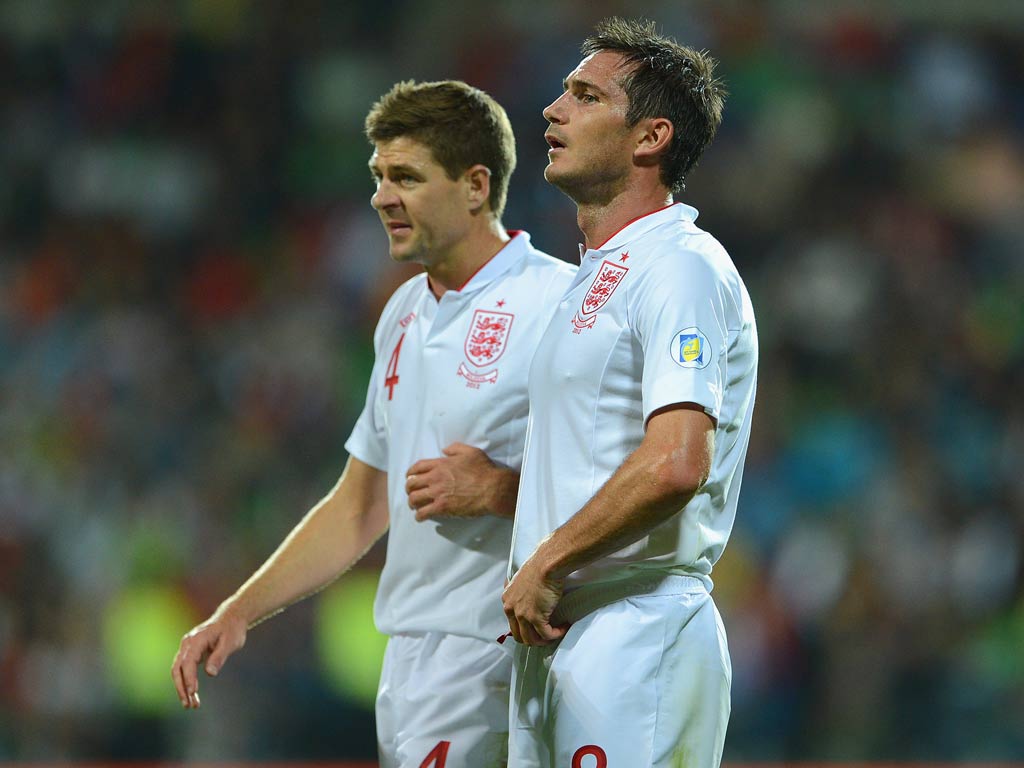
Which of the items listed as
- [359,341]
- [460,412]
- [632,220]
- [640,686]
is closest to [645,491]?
[640,686]

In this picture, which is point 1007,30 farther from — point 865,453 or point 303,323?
point 303,323

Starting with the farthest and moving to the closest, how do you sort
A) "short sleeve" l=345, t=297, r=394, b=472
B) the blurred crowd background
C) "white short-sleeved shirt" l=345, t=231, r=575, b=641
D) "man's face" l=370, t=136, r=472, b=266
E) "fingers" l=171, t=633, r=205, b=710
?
1. the blurred crowd background
2. "short sleeve" l=345, t=297, r=394, b=472
3. "man's face" l=370, t=136, r=472, b=266
4. "white short-sleeved shirt" l=345, t=231, r=575, b=641
5. "fingers" l=171, t=633, r=205, b=710

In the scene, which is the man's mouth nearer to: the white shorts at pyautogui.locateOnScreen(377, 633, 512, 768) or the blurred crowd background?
the white shorts at pyautogui.locateOnScreen(377, 633, 512, 768)

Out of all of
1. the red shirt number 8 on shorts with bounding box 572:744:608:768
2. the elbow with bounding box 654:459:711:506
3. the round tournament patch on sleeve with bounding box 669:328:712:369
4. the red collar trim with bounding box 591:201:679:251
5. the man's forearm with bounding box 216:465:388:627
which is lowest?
the red shirt number 8 on shorts with bounding box 572:744:608:768

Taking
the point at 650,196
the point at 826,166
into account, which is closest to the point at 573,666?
the point at 650,196

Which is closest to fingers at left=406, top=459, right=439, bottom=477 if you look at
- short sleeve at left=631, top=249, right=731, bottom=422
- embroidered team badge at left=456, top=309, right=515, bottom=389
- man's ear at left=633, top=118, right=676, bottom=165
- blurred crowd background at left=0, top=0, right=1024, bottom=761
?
embroidered team badge at left=456, top=309, right=515, bottom=389

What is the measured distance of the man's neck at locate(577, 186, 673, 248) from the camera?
2.92 m

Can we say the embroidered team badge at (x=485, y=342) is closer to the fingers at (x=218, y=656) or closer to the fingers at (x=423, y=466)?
the fingers at (x=423, y=466)

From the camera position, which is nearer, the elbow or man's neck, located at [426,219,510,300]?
the elbow

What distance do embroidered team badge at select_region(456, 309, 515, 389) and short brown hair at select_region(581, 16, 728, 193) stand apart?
64 centimetres

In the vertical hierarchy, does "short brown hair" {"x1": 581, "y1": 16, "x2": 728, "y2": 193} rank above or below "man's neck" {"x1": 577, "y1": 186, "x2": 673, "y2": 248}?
above

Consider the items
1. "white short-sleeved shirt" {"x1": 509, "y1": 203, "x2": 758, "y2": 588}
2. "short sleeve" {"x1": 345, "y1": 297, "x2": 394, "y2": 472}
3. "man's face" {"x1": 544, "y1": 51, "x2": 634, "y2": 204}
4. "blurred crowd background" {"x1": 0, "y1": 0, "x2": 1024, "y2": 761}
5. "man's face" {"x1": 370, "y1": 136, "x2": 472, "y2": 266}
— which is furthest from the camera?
"blurred crowd background" {"x1": 0, "y1": 0, "x2": 1024, "y2": 761}

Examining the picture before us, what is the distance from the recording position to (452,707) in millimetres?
3291

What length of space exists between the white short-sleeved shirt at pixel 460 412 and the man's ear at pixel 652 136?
624 mm
